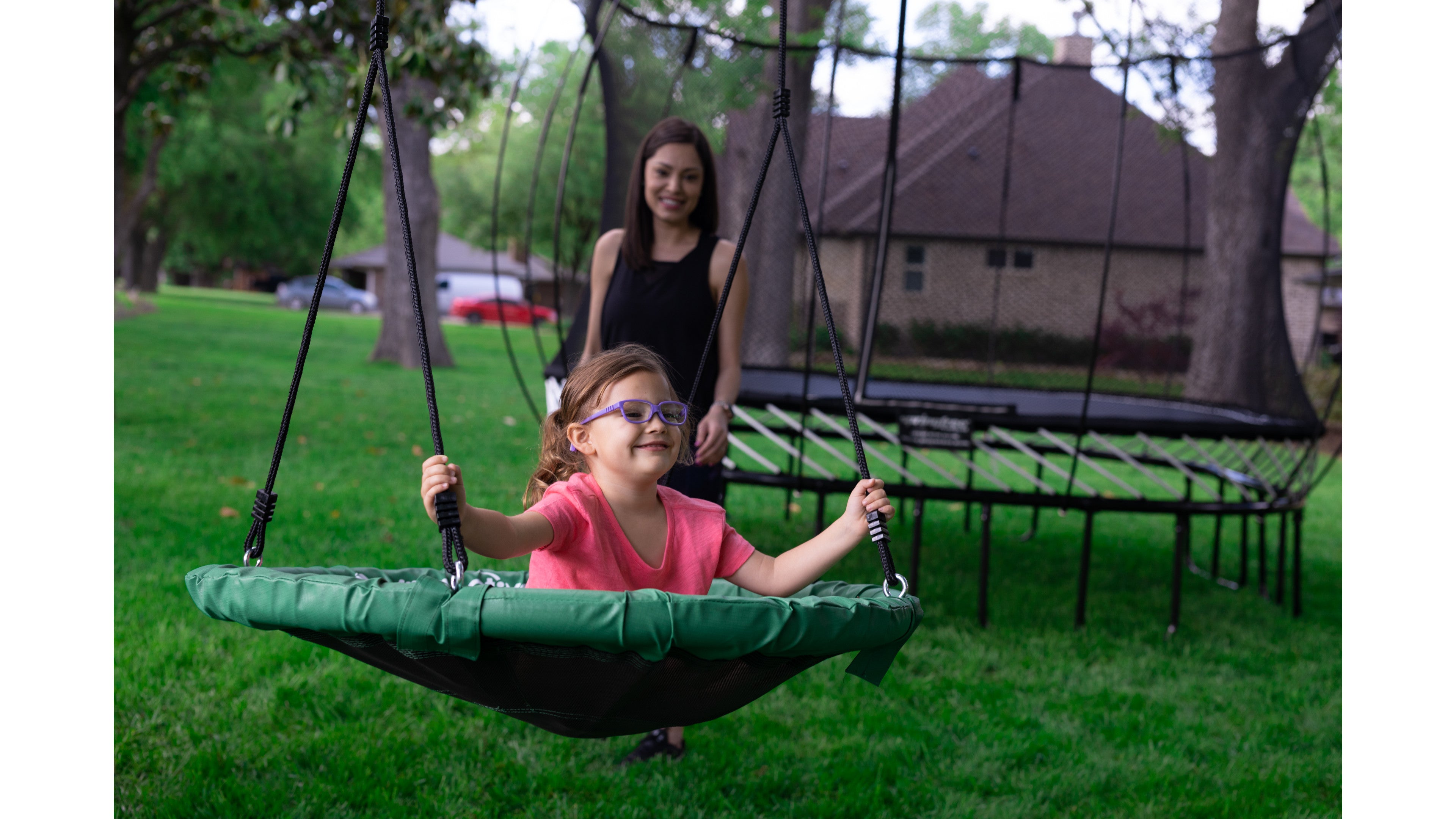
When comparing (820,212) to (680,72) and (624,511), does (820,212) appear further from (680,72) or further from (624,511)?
(624,511)

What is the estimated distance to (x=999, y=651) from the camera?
12.7 feet

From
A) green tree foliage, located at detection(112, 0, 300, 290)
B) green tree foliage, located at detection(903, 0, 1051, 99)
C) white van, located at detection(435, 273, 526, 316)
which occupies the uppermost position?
green tree foliage, located at detection(903, 0, 1051, 99)

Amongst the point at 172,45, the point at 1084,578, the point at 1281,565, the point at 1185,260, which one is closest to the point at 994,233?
the point at 1185,260

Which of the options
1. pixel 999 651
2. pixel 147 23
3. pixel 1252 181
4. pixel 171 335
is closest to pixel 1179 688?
pixel 999 651

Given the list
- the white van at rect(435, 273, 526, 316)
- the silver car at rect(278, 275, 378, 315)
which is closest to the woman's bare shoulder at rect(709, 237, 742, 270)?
the silver car at rect(278, 275, 378, 315)

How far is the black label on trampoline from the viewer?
158 inches

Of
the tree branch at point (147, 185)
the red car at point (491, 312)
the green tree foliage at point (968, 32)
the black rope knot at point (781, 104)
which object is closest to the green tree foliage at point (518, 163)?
the red car at point (491, 312)

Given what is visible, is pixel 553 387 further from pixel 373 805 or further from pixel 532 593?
pixel 532 593

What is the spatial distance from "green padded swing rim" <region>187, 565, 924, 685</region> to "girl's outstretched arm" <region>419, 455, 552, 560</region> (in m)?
0.12

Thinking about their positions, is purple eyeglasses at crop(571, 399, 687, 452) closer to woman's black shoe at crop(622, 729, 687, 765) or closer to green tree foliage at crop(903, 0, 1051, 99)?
woman's black shoe at crop(622, 729, 687, 765)

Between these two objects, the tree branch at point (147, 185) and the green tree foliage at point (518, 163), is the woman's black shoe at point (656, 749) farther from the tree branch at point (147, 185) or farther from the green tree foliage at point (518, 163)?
the tree branch at point (147, 185)

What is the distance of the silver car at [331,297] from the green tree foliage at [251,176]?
41.7 inches

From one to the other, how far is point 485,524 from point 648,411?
0.32 m

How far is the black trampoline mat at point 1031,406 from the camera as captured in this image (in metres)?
4.20
